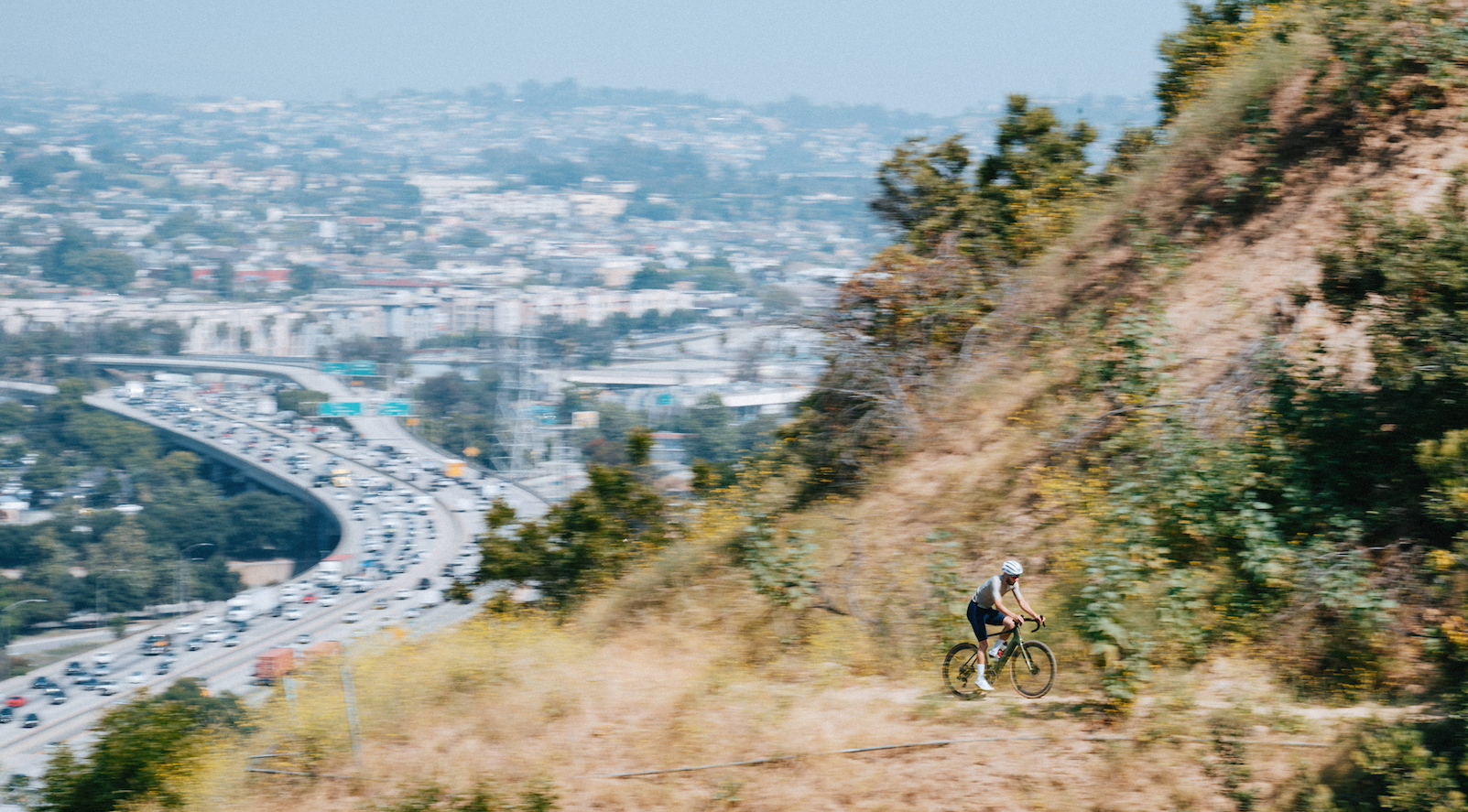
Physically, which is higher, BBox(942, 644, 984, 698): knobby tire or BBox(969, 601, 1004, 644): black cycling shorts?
BBox(969, 601, 1004, 644): black cycling shorts

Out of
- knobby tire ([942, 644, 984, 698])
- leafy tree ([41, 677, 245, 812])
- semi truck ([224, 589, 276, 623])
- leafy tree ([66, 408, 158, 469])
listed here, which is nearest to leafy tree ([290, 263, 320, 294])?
leafy tree ([66, 408, 158, 469])

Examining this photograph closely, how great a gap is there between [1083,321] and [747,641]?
19.4 feet

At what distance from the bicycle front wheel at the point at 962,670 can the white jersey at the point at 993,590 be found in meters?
0.37

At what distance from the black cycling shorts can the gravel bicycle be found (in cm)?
13

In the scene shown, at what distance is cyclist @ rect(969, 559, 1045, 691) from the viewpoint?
766cm

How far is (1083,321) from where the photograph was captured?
486 inches

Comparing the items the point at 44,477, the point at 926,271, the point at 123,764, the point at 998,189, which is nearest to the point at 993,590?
the point at 926,271

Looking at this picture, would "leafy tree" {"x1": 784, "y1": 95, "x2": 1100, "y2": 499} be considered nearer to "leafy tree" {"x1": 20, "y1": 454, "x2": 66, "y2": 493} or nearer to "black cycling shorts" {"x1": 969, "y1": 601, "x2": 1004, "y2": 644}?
"black cycling shorts" {"x1": 969, "y1": 601, "x2": 1004, "y2": 644}

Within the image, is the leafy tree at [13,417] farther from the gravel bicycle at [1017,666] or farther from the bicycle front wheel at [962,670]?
the gravel bicycle at [1017,666]

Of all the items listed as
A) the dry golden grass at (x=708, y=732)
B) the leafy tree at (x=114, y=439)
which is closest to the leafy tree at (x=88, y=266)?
the leafy tree at (x=114, y=439)

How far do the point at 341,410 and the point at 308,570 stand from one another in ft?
87.7

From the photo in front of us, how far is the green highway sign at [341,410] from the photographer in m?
76.8

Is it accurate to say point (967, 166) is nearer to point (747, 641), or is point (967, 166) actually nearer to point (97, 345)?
point (747, 641)

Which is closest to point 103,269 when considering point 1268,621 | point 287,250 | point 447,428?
point 287,250
